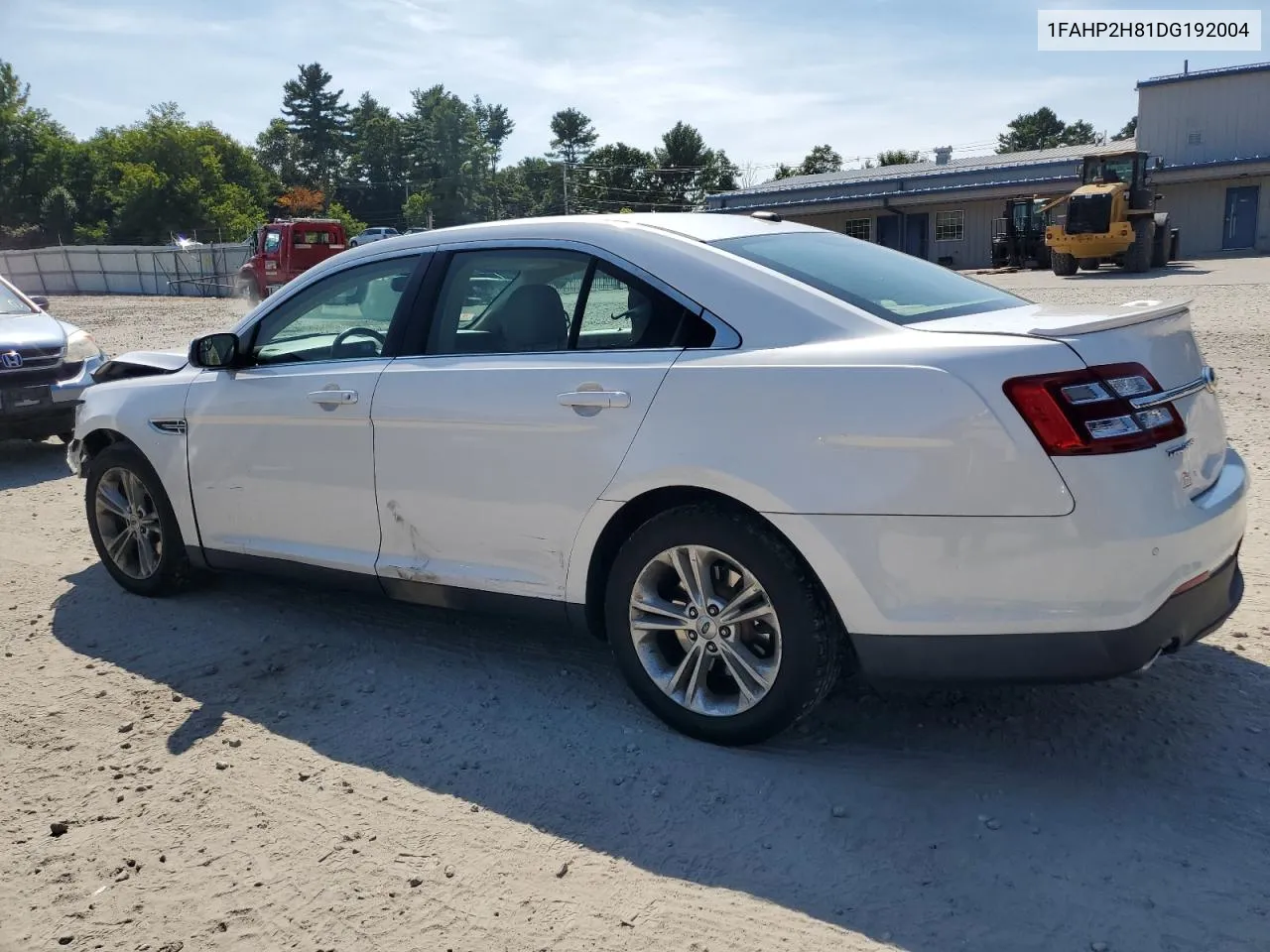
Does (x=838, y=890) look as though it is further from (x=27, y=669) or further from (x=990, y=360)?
(x=27, y=669)

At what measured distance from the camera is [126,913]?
2.81m

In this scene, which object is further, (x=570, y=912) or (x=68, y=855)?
(x=68, y=855)

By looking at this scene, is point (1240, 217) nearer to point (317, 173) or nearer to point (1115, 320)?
point (1115, 320)

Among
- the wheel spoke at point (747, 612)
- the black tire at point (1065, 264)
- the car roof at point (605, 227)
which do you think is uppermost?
the car roof at point (605, 227)

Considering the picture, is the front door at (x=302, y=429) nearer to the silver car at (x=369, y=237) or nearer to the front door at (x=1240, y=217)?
the silver car at (x=369, y=237)

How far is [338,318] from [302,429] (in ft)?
1.78

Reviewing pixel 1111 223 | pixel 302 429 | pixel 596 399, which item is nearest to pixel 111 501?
pixel 302 429

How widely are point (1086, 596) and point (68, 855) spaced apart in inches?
114

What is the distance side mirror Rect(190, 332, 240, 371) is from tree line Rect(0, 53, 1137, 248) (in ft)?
172

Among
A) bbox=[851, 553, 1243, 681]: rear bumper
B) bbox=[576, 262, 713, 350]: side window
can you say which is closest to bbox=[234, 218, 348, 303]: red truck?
bbox=[576, 262, 713, 350]: side window

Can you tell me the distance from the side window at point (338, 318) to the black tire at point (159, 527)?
2.97 ft

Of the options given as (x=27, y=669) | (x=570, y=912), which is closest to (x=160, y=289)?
(x=27, y=669)

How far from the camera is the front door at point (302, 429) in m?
4.20

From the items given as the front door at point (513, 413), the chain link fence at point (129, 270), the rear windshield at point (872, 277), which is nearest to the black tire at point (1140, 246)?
the rear windshield at point (872, 277)
